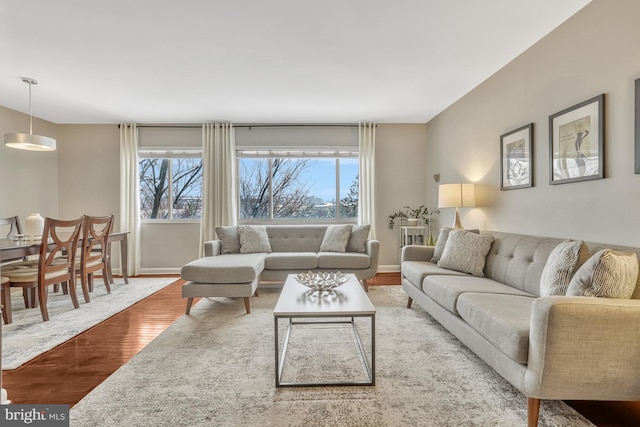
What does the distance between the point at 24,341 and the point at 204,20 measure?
113 inches

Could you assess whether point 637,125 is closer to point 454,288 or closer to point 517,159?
point 517,159

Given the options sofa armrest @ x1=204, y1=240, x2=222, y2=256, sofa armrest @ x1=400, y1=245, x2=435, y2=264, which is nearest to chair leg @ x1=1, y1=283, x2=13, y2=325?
sofa armrest @ x1=204, y1=240, x2=222, y2=256

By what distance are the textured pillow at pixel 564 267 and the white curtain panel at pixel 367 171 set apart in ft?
11.0

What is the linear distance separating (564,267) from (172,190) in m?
5.30

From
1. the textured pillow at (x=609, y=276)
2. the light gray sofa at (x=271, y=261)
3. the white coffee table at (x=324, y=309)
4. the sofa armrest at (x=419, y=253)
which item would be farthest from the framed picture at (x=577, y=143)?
the light gray sofa at (x=271, y=261)

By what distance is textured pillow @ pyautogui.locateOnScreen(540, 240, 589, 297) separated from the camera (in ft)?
6.04

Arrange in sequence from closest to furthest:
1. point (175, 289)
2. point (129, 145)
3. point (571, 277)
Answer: point (571, 277), point (175, 289), point (129, 145)

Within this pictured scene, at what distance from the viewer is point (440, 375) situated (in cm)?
201

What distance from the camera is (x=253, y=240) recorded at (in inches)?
172

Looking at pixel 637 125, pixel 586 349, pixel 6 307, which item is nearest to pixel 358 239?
pixel 637 125

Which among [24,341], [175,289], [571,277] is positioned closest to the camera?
[571,277]

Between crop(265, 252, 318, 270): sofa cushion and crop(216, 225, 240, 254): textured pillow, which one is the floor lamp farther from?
crop(216, 225, 240, 254): textured pillow

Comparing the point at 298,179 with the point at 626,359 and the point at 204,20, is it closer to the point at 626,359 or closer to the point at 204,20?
the point at 204,20

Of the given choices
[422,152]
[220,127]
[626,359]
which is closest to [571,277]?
[626,359]
